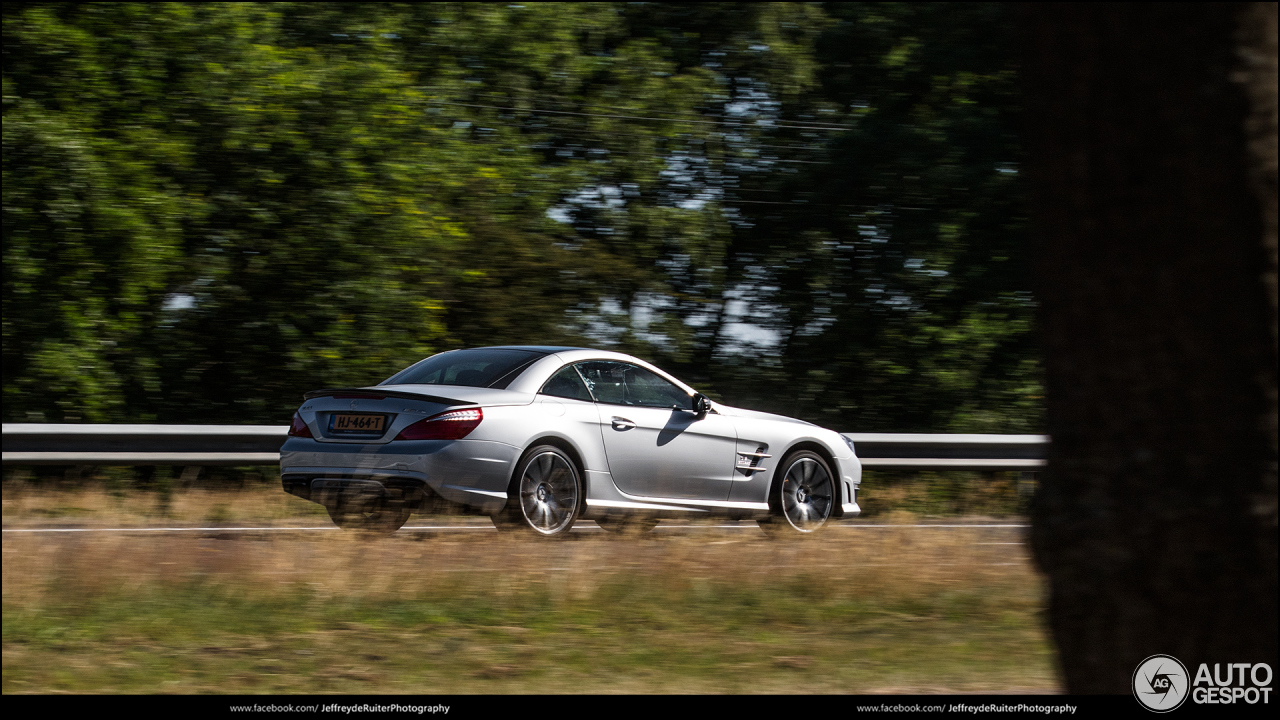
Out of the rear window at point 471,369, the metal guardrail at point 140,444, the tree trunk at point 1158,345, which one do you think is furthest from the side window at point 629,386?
the tree trunk at point 1158,345

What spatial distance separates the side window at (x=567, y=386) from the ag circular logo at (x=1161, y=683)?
5682 mm

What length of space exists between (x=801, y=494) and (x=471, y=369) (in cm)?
291

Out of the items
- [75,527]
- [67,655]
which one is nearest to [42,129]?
[75,527]

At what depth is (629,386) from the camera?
31.0 feet

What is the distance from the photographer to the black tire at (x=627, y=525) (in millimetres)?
9117

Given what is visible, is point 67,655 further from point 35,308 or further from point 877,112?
point 877,112

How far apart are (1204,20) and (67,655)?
4.72 meters

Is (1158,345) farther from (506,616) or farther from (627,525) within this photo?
(627,525)

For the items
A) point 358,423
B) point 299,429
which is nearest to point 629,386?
point 358,423

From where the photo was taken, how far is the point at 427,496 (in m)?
8.02

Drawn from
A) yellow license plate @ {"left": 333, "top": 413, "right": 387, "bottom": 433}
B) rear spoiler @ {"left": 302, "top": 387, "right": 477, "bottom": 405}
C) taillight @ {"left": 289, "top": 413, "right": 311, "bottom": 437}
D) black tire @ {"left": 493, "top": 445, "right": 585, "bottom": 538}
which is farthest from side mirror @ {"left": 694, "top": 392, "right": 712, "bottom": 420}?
taillight @ {"left": 289, "top": 413, "right": 311, "bottom": 437}

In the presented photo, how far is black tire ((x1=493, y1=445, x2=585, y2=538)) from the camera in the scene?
27.3 feet

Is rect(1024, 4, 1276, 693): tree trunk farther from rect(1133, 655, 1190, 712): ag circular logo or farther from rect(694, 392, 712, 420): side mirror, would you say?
rect(694, 392, 712, 420): side mirror

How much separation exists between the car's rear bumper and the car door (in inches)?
39.4
